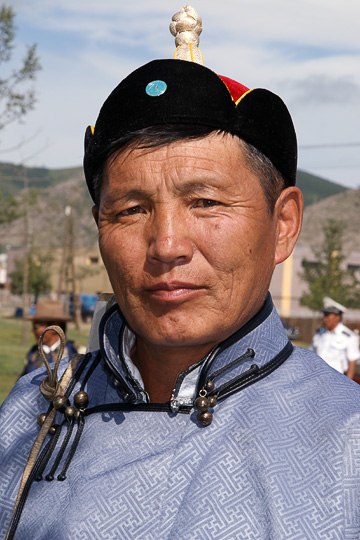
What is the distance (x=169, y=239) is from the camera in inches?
62.3

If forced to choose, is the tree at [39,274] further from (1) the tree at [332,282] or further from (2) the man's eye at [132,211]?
(2) the man's eye at [132,211]

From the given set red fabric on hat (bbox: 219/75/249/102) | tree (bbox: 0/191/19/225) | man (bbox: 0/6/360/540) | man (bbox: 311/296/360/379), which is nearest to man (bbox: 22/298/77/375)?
man (bbox: 311/296/360/379)

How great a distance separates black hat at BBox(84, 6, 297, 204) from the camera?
1.64m

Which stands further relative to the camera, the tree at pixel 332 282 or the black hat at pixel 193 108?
the tree at pixel 332 282

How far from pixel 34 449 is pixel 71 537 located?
28 cm

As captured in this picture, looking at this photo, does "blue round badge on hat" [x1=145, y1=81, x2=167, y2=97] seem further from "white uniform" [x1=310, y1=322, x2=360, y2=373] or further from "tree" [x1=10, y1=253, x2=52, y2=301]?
"tree" [x1=10, y1=253, x2=52, y2=301]

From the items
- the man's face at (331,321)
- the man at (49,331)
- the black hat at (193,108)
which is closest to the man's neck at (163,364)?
the black hat at (193,108)

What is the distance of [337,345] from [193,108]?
950cm

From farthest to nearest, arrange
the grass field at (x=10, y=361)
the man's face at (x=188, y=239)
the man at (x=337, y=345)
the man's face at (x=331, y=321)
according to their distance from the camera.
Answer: the grass field at (x=10, y=361)
the man's face at (x=331, y=321)
the man at (x=337, y=345)
the man's face at (x=188, y=239)

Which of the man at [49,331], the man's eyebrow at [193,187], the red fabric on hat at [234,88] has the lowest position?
the man at [49,331]

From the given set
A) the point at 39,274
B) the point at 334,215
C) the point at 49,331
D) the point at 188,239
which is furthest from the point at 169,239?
the point at 334,215

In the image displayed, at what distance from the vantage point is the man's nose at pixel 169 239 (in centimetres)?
158

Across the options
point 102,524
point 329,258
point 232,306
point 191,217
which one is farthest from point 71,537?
point 329,258

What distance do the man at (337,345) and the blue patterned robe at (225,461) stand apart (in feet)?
29.4
